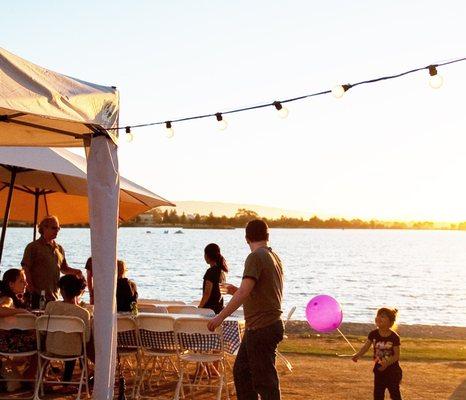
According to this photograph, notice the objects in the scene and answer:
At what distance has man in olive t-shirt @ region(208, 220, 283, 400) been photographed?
19.8 ft

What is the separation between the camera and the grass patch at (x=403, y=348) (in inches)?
465

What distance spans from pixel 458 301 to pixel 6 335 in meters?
35.6

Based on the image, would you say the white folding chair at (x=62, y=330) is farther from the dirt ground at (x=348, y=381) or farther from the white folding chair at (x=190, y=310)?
the white folding chair at (x=190, y=310)

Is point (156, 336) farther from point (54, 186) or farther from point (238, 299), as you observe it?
point (54, 186)

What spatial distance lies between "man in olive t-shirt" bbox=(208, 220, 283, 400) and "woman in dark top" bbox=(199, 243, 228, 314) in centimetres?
202

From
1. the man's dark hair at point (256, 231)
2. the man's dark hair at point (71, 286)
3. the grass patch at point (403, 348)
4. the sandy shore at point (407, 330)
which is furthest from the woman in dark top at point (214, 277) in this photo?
the sandy shore at point (407, 330)

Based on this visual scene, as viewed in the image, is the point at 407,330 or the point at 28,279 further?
the point at 407,330

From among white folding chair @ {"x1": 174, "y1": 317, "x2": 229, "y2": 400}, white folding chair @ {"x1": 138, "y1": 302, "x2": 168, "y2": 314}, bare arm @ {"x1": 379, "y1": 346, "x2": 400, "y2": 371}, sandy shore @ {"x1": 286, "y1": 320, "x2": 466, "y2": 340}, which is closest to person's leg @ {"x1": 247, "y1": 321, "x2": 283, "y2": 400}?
bare arm @ {"x1": 379, "y1": 346, "x2": 400, "y2": 371}

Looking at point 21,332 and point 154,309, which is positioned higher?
point 154,309

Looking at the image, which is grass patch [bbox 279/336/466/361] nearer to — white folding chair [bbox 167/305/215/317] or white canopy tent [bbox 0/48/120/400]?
white folding chair [bbox 167/305/215/317]

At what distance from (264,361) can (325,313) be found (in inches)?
149

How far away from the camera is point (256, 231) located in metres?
6.25

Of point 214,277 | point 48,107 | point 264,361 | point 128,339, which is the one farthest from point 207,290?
point 48,107

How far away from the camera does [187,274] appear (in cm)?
5441
